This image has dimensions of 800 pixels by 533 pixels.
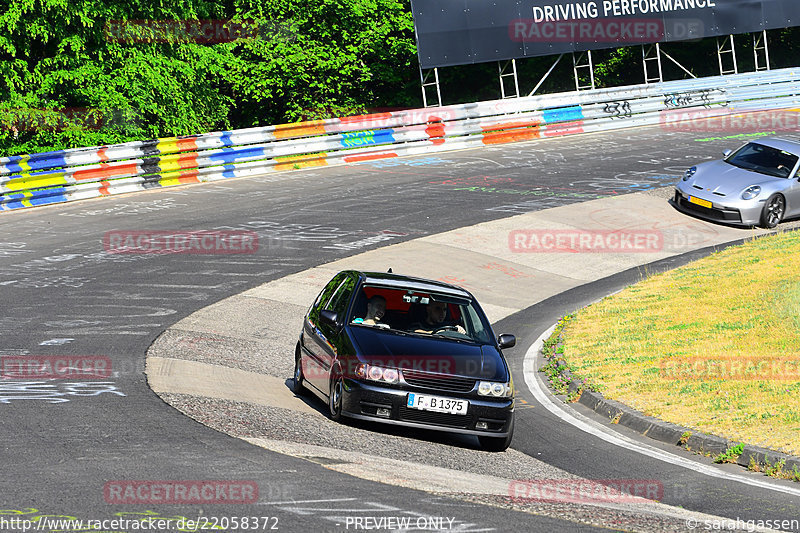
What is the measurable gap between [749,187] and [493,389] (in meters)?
13.6

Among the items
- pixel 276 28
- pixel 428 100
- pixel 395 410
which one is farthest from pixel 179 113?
pixel 395 410

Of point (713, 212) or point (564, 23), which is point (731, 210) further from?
point (564, 23)

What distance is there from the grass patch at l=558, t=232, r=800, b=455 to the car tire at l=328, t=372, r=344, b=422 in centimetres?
349

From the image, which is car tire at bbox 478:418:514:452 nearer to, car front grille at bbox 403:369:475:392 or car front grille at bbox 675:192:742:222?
car front grille at bbox 403:369:475:392

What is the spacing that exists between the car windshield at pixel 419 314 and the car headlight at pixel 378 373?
0.92 meters

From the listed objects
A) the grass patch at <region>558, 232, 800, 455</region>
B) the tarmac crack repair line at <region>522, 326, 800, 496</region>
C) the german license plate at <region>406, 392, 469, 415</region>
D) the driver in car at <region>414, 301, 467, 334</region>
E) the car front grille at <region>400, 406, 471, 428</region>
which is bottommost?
the tarmac crack repair line at <region>522, 326, 800, 496</region>

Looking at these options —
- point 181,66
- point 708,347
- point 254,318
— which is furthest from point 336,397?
point 181,66

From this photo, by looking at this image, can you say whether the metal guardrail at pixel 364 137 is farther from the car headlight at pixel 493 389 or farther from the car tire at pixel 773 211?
the car headlight at pixel 493 389

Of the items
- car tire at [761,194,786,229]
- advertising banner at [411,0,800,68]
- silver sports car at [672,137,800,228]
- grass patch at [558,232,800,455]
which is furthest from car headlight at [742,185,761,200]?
advertising banner at [411,0,800,68]

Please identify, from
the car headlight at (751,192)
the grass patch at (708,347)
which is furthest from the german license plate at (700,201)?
the grass patch at (708,347)

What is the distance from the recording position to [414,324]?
10055 mm

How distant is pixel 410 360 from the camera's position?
29.8 ft

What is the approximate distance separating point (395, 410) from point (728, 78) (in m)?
28.8

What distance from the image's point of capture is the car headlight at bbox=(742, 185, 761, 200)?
20.5m
